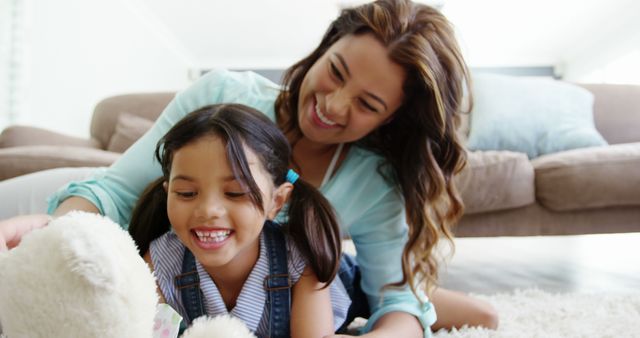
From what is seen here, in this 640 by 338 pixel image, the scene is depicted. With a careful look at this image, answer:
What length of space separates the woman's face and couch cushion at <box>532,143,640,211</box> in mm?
939

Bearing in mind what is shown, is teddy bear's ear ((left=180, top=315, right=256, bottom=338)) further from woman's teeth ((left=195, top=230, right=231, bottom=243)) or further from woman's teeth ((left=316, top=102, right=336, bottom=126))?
woman's teeth ((left=316, top=102, right=336, bottom=126))

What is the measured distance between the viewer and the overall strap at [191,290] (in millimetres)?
759

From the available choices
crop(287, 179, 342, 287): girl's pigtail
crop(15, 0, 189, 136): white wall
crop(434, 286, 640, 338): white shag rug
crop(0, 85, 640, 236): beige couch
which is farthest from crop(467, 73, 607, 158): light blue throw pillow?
crop(15, 0, 189, 136): white wall

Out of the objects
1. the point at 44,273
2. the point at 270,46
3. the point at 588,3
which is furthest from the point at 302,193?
the point at 270,46

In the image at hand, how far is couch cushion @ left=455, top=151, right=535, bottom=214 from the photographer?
1606mm

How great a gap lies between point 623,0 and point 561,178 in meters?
2.97

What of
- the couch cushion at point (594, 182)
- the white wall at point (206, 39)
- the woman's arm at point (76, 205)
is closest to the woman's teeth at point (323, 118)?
the woman's arm at point (76, 205)

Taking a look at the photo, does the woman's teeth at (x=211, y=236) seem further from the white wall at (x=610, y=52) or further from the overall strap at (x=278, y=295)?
the white wall at (x=610, y=52)

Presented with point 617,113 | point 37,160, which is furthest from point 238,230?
point 617,113

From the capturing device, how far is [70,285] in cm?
43

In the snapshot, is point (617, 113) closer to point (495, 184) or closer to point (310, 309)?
point (495, 184)

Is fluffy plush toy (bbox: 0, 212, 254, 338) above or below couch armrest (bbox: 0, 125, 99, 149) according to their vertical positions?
above

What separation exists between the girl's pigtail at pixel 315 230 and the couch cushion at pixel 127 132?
130 centimetres

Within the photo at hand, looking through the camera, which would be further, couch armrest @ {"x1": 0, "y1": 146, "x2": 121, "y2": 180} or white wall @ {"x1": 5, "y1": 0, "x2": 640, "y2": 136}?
white wall @ {"x1": 5, "y1": 0, "x2": 640, "y2": 136}
